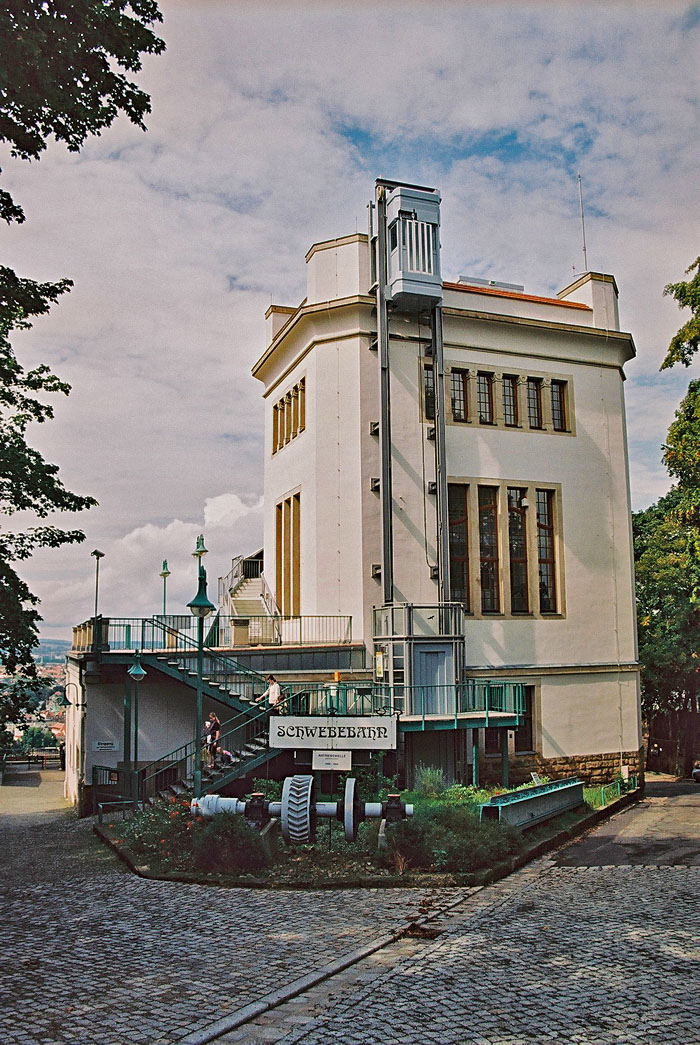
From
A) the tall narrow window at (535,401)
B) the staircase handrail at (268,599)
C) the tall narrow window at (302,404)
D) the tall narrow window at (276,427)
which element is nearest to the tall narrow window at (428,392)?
A: the tall narrow window at (535,401)

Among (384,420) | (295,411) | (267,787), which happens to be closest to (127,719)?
(267,787)

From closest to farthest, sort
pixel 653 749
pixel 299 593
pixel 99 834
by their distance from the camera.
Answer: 1. pixel 99 834
2. pixel 299 593
3. pixel 653 749

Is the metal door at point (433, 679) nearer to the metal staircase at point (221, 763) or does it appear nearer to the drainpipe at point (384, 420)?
the drainpipe at point (384, 420)

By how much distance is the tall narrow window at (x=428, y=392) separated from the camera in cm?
2547

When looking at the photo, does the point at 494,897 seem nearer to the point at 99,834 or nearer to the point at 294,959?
the point at 294,959

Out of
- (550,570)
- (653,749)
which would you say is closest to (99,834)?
(550,570)

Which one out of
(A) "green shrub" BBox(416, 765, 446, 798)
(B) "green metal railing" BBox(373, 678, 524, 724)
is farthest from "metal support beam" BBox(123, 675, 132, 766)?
(A) "green shrub" BBox(416, 765, 446, 798)

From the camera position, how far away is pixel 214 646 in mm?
23719

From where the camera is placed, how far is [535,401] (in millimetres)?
27656

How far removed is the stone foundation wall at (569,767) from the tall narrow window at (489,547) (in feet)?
13.7

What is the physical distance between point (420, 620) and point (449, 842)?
9338 mm

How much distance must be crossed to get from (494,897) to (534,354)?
17818mm

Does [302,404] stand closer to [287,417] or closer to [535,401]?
[287,417]

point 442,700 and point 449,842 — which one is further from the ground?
point 442,700
